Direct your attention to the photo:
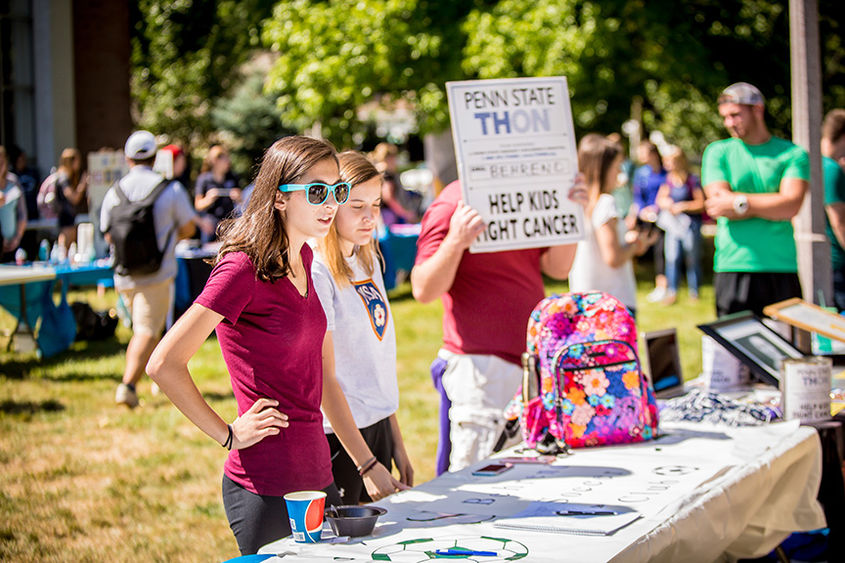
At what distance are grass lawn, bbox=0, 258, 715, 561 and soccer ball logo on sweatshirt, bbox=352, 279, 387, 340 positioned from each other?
1.86 metres

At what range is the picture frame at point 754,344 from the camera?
4.25 metres

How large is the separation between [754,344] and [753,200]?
99cm

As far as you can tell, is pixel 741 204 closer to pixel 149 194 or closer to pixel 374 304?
pixel 374 304

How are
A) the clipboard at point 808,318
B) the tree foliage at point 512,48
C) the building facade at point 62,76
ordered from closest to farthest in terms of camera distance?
the clipboard at point 808,318
the tree foliage at point 512,48
the building facade at point 62,76

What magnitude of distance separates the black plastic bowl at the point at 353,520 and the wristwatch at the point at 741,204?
3297 millimetres

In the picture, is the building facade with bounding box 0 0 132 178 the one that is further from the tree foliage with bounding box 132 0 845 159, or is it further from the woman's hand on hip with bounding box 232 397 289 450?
the woman's hand on hip with bounding box 232 397 289 450

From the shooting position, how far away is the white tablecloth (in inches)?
94.8

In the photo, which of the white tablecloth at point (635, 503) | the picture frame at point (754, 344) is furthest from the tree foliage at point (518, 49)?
the white tablecloth at point (635, 503)

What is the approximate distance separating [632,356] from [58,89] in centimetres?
1557

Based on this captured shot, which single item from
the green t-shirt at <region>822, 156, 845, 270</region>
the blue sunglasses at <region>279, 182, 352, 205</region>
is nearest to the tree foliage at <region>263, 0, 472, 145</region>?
the green t-shirt at <region>822, 156, 845, 270</region>

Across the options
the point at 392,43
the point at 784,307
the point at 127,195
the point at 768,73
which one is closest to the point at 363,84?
the point at 392,43

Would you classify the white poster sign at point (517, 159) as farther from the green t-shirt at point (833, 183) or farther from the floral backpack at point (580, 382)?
the green t-shirt at point (833, 183)

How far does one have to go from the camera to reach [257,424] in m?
2.46

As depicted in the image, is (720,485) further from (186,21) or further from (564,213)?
(186,21)
